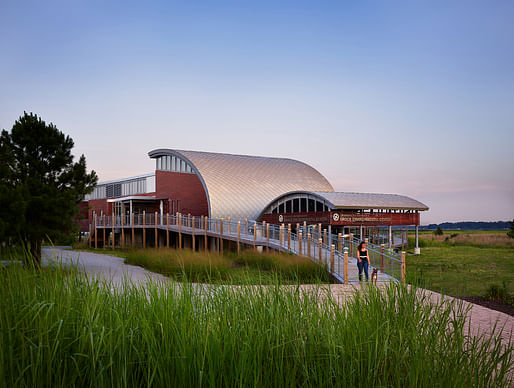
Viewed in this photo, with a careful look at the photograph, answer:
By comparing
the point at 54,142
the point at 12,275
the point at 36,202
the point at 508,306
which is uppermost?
the point at 54,142

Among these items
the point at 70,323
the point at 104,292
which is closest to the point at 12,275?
the point at 104,292

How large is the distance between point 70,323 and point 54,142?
16570 millimetres

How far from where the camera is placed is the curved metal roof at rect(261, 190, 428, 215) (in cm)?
3047

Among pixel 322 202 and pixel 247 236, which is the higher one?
pixel 322 202

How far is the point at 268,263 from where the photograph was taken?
18.8 metres

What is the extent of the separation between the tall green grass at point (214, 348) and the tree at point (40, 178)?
13638 mm

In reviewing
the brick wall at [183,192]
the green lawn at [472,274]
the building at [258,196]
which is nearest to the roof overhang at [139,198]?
the building at [258,196]

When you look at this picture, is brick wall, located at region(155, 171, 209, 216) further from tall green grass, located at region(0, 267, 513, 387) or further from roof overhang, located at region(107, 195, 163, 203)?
tall green grass, located at region(0, 267, 513, 387)

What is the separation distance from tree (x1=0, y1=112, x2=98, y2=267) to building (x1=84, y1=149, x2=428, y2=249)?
15.7 meters

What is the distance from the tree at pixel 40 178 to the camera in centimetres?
1741

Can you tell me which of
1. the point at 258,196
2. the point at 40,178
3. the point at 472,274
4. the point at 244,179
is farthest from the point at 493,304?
the point at 244,179

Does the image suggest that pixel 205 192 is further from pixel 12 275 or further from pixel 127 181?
pixel 12 275

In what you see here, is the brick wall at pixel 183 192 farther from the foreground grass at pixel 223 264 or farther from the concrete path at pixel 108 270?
the concrete path at pixel 108 270

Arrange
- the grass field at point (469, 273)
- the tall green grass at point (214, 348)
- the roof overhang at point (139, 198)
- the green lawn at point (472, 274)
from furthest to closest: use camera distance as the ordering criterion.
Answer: the roof overhang at point (139, 198) < the green lawn at point (472, 274) < the grass field at point (469, 273) < the tall green grass at point (214, 348)
